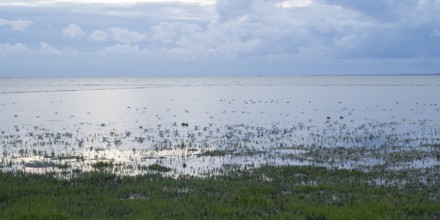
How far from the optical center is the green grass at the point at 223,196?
13.7 meters

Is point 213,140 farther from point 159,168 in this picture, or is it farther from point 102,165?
point 102,165

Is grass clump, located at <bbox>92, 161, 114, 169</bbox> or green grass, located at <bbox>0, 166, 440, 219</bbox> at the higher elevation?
green grass, located at <bbox>0, 166, 440, 219</bbox>

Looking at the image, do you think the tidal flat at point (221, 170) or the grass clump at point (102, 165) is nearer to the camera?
the tidal flat at point (221, 170)

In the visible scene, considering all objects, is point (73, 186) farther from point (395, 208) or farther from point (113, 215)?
point (395, 208)

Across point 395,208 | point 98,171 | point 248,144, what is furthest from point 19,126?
point 395,208

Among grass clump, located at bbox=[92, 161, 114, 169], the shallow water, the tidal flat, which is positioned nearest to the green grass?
the tidal flat

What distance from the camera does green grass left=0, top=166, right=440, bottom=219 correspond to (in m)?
13.7

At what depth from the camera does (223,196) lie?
53.6 ft

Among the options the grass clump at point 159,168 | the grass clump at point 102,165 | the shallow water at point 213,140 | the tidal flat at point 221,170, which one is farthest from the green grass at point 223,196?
the shallow water at point 213,140

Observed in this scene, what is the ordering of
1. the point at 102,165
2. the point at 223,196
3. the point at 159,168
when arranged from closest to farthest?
1. the point at 223,196
2. the point at 159,168
3. the point at 102,165

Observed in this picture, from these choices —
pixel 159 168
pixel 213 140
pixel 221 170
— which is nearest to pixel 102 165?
pixel 159 168

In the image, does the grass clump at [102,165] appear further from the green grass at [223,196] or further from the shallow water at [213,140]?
the green grass at [223,196]

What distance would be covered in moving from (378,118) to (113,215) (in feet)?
135

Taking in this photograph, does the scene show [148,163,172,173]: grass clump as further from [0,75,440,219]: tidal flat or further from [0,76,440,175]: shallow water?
[0,76,440,175]: shallow water
